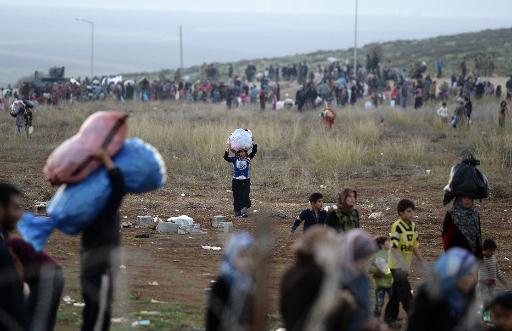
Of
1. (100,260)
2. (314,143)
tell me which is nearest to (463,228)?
(100,260)

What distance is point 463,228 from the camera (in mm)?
10930

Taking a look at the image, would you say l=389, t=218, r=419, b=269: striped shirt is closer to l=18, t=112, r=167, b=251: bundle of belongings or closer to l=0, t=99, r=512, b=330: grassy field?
l=0, t=99, r=512, b=330: grassy field

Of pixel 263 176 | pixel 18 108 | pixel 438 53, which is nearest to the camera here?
pixel 263 176

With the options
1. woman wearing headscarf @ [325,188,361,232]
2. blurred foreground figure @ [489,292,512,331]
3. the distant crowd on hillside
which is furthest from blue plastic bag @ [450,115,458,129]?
blurred foreground figure @ [489,292,512,331]

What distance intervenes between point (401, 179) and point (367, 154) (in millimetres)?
2332

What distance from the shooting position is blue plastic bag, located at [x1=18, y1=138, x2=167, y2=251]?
7.97m

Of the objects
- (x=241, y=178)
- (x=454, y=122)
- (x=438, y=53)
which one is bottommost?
(x=454, y=122)

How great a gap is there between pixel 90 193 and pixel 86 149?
1.00ft

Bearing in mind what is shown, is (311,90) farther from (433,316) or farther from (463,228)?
(433,316)

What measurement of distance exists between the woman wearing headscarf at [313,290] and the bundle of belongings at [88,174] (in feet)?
5.97

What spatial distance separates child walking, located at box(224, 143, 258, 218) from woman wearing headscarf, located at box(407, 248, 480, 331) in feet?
33.0

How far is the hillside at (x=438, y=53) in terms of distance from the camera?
62125mm

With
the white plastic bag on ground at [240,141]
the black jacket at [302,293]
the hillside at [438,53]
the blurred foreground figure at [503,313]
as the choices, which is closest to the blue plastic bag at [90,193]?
the black jacket at [302,293]

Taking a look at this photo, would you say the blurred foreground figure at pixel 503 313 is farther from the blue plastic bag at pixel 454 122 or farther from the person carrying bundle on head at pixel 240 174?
the blue plastic bag at pixel 454 122
